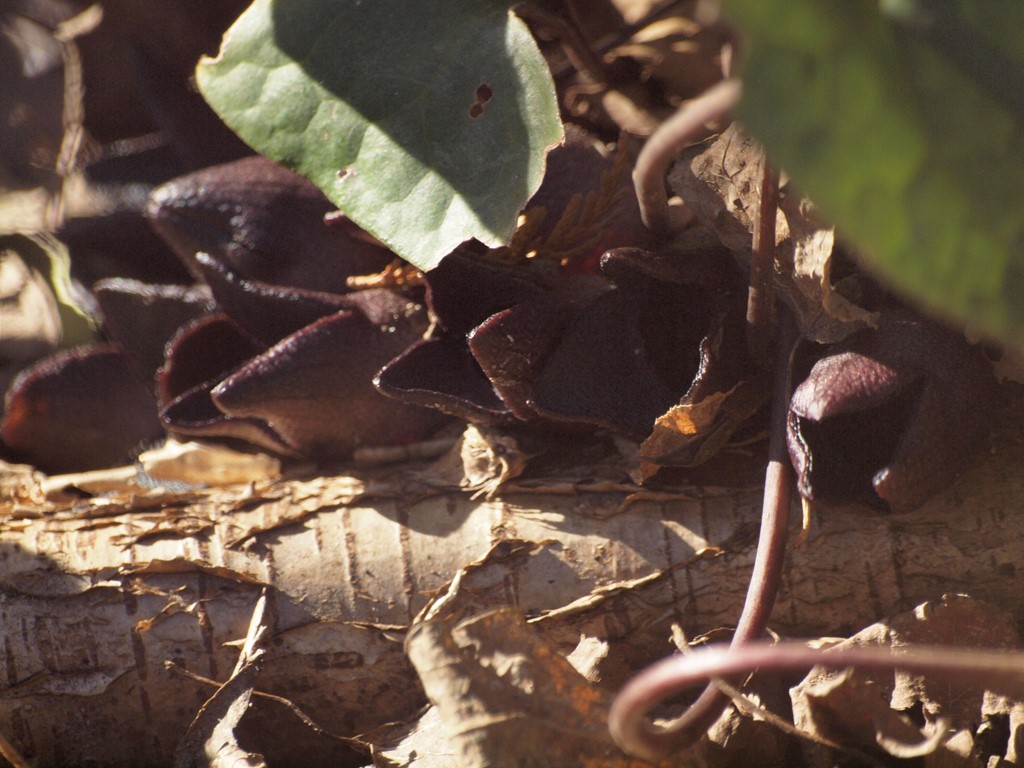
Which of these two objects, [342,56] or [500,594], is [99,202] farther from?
[500,594]

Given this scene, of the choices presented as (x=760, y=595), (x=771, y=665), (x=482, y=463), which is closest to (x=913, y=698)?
(x=760, y=595)

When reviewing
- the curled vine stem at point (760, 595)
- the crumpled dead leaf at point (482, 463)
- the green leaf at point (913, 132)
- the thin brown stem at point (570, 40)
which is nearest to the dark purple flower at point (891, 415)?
the curled vine stem at point (760, 595)

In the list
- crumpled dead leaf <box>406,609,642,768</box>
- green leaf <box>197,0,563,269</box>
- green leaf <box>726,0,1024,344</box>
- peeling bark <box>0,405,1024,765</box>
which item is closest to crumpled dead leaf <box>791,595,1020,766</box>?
peeling bark <box>0,405,1024,765</box>

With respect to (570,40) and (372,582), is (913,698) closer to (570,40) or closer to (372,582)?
(372,582)

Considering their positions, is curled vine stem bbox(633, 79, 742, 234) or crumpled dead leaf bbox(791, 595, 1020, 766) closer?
curled vine stem bbox(633, 79, 742, 234)

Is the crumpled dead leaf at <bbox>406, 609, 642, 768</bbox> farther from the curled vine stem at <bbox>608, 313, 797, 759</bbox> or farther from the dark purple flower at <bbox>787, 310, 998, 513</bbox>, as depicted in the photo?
the dark purple flower at <bbox>787, 310, 998, 513</bbox>

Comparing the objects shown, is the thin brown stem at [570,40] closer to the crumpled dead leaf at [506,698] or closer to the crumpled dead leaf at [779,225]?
the crumpled dead leaf at [779,225]
